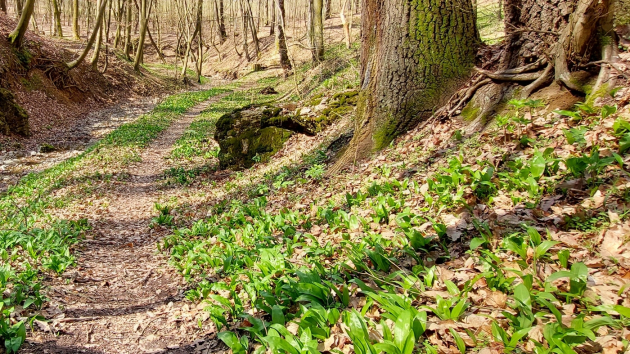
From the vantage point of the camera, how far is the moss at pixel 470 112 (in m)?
5.64

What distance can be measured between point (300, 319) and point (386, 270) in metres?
0.84

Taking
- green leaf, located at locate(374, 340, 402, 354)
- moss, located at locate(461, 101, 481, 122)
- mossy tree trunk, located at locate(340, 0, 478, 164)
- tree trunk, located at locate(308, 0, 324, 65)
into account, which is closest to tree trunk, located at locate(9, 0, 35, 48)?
tree trunk, located at locate(308, 0, 324, 65)

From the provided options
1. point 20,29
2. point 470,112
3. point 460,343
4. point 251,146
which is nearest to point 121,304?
point 460,343

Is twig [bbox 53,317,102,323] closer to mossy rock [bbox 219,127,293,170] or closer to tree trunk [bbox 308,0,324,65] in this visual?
mossy rock [bbox 219,127,293,170]

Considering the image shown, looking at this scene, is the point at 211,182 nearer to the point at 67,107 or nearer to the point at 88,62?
the point at 67,107

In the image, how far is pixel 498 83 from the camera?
5.50 meters

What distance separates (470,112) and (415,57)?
1175mm

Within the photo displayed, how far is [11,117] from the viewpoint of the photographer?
46.2 feet

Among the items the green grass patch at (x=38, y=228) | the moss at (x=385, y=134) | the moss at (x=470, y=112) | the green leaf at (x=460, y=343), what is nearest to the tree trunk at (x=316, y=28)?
the green grass patch at (x=38, y=228)

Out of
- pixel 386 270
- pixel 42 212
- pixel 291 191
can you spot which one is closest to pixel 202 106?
pixel 42 212

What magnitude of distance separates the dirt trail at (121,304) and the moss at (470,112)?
169 inches

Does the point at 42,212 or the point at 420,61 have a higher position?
the point at 420,61

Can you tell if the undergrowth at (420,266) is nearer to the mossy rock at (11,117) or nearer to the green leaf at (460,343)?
the green leaf at (460,343)

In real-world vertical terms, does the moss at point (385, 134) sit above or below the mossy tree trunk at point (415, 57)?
below
